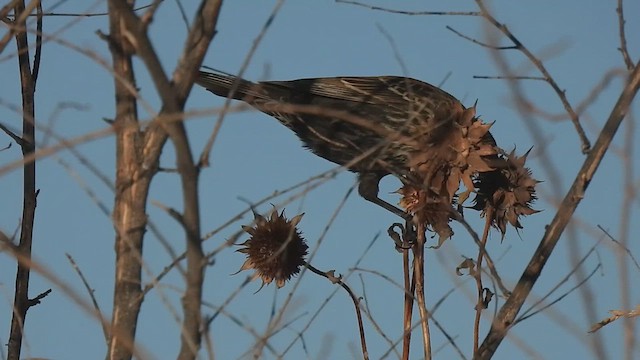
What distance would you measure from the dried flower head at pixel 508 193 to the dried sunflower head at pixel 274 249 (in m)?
0.76

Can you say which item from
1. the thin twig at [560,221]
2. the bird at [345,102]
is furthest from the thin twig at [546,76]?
the bird at [345,102]

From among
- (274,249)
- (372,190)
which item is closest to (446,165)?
(274,249)

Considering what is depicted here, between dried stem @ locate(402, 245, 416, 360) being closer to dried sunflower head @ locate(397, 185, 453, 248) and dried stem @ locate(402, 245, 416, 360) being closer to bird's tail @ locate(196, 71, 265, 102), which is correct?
dried sunflower head @ locate(397, 185, 453, 248)

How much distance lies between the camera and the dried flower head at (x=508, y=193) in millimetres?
3830

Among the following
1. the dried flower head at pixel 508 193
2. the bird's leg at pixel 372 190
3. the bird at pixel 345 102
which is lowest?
the dried flower head at pixel 508 193

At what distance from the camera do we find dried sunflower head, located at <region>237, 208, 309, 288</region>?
3703 millimetres

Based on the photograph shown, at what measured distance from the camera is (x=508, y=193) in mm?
3857

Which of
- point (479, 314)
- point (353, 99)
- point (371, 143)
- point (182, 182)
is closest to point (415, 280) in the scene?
point (479, 314)

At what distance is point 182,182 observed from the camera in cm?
196

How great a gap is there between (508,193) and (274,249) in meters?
0.95

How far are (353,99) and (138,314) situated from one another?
163 inches

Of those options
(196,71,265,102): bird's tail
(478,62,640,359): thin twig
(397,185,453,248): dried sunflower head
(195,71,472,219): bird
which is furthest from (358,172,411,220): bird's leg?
(478,62,640,359): thin twig

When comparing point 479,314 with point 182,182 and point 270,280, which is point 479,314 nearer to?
point 270,280

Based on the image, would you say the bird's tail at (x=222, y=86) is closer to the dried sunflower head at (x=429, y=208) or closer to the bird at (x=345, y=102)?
the bird at (x=345, y=102)
